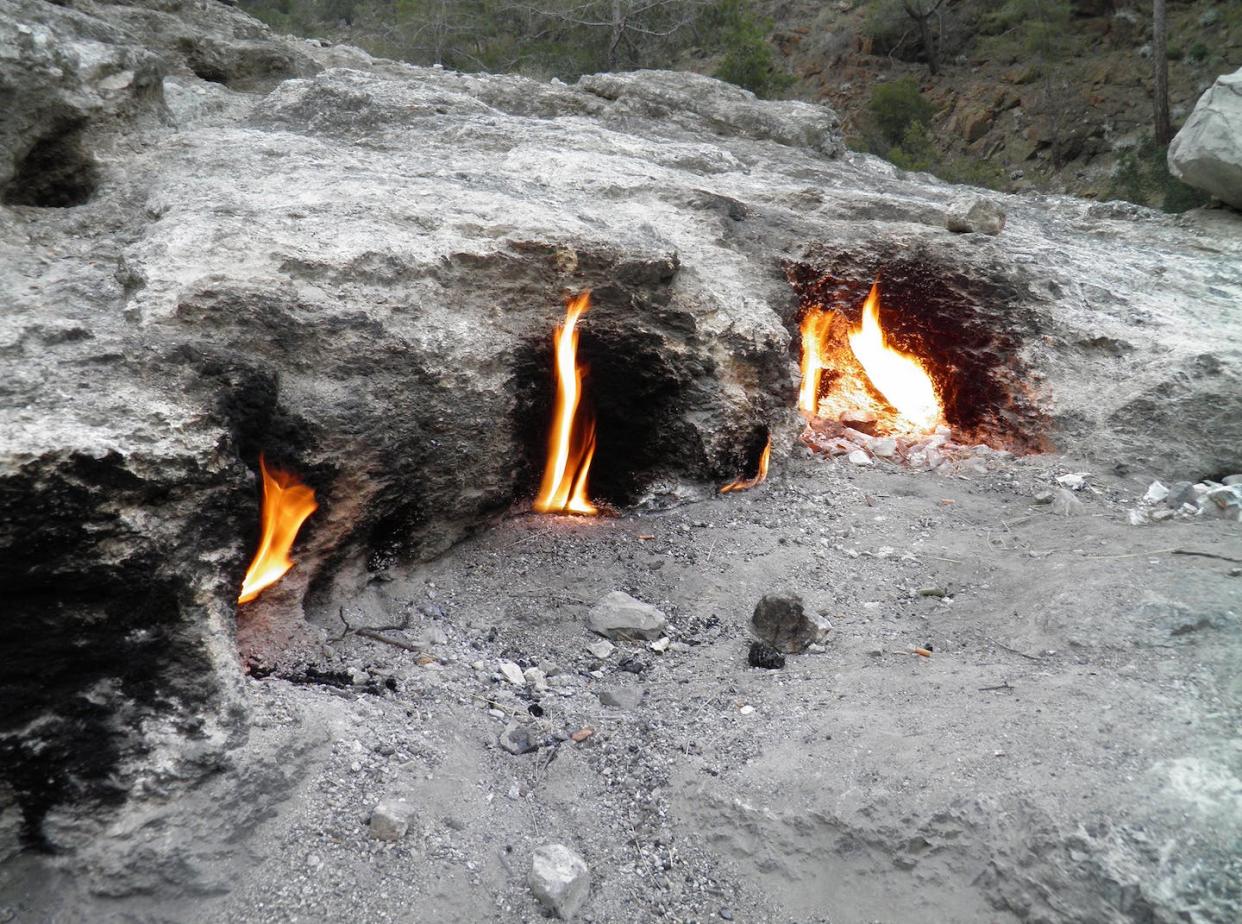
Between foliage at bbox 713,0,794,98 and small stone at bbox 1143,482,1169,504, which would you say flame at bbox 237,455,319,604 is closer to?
small stone at bbox 1143,482,1169,504

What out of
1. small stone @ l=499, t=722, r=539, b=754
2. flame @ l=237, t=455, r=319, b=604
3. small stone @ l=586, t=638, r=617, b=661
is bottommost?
small stone @ l=499, t=722, r=539, b=754

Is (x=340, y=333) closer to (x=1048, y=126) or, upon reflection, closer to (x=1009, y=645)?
(x=1009, y=645)

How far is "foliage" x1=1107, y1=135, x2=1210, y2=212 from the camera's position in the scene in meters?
10.9

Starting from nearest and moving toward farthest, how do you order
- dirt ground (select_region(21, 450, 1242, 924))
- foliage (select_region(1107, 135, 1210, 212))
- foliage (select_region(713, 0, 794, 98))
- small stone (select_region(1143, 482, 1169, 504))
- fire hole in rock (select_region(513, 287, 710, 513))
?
1. dirt ground (select_region(21, 450, 1242, 924))
2. fire hole in rock (select_region(513, 287, 710, 513))
3. small stone (select_region(1143, 482, 1169, 504))
4. foliage (select_region(1107, 135, 1210, 212))
5. foliage (select_region(713, 0, 794, 98))

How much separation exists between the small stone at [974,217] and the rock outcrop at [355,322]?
14cm

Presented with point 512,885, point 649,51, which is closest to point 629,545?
point 512,885

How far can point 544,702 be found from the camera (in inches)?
121

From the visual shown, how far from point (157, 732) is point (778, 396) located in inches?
132

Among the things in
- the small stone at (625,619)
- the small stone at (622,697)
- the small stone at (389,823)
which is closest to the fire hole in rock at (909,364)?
the small stone at (625,619)

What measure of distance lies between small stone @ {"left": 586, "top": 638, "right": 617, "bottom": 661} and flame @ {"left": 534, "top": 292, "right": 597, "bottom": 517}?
3.36ft

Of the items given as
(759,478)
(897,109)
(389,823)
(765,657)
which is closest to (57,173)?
(389,823)

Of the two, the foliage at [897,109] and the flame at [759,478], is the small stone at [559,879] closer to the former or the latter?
the flame at [759,478]

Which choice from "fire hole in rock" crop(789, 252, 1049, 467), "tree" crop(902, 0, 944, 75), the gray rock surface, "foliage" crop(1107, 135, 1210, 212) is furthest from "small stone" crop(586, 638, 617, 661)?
"tree" crop(902, 0, 944, 75)

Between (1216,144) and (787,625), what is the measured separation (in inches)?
205
